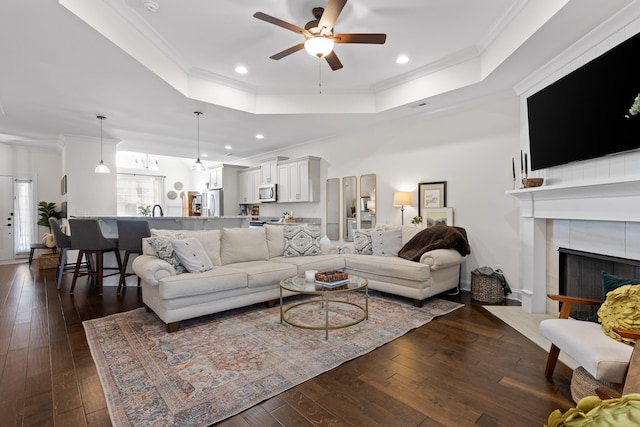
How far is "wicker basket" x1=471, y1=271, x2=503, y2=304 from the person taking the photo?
3803 mm

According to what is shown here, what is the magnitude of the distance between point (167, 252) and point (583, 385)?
3455 mm

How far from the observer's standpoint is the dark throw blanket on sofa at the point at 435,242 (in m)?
3.97

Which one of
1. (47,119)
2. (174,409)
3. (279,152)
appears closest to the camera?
(174,409)

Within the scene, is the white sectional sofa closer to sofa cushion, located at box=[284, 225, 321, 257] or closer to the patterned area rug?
sofa cushion, located at box=[284, 225, 321, 257]

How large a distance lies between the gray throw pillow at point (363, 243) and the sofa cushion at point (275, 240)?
109 centimetres

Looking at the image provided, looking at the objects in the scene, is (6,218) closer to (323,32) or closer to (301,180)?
(301,180)

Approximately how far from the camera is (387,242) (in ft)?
14.4

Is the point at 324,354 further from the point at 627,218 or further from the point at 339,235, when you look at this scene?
the point at 339,235

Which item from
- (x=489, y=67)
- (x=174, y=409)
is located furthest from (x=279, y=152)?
(x=174, y=409)

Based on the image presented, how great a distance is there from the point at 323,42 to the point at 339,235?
4.10m

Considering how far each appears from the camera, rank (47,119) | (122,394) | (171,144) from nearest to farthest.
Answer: (122,394)
(47,119)
(171,144)

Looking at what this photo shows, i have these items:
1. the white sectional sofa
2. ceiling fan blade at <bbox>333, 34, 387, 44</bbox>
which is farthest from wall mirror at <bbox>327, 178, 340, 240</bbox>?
ceiling fan blade at <bbox>333, 34, 387, 44</bbox>

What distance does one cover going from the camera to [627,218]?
235 centimetres

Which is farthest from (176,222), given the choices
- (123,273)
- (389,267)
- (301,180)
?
(389,267)
